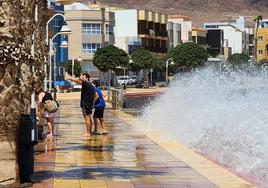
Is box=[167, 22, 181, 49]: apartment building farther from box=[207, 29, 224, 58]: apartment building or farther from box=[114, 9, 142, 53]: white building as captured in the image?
box=[207, 29, 224, 58]: apartment building

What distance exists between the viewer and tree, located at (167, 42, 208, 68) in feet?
330

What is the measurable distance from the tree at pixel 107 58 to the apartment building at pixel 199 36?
1728 inches

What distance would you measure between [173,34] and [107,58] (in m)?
35.1

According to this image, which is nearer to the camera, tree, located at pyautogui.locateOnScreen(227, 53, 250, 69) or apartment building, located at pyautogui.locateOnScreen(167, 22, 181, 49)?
tree, located at pyautogui.locateOnScreen(227, 53, 250, 69)

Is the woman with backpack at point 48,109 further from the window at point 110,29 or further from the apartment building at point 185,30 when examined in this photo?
the apartment building at point 185,30

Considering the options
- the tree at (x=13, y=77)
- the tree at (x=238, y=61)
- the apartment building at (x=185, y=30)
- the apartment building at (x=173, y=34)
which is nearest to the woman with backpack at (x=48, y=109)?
the tree at (x=13, y=77)

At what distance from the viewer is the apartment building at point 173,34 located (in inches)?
4461

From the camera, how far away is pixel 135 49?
323ft

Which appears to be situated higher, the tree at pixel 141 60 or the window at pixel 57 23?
the window at pixel 57 23

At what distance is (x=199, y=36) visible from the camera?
131m

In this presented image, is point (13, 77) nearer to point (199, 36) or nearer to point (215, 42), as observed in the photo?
point (199, 36)

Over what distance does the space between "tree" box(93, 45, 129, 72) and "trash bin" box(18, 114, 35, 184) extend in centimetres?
7320

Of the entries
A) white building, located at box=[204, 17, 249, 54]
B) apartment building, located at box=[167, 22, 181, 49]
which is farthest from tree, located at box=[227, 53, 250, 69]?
white building, located at box=[204, 17, 249, 54]

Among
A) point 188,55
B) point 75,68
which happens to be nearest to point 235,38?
point 188,55
